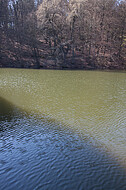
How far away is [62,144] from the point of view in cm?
830

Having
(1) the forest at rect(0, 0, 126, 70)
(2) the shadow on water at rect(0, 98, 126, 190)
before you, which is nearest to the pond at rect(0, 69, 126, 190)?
(2) the shadow on water at rect(0, 98, 126, 190)

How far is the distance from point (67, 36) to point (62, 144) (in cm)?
4113

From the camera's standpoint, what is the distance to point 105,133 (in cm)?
956

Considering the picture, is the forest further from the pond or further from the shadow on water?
the shadow on water

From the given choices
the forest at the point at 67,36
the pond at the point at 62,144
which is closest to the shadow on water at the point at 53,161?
the pond at the point at 62,144

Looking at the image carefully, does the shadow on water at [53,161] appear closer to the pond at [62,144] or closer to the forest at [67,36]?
the pond at [62,144]

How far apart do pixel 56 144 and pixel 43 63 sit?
36199 millimetres

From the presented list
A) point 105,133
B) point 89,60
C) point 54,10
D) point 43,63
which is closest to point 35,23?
point 54,10

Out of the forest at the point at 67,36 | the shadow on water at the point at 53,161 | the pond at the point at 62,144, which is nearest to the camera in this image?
the shadow on water at the point at 53,161

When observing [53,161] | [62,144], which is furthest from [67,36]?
[53,161]

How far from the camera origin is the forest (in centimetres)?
4175

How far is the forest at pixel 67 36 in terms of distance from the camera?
4175 cm

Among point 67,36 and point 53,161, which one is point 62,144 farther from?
point 67,36

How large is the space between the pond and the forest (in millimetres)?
29635
